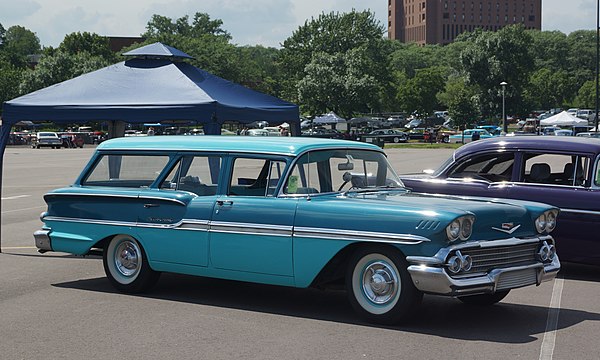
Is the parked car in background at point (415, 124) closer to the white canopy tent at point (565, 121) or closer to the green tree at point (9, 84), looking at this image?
the white canopy tent at point (565, 121)

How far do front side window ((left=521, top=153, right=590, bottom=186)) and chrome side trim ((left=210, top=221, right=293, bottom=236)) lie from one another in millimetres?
4017

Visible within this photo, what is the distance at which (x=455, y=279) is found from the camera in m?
7.68

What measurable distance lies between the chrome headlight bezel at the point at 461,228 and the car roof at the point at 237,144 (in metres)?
1.75

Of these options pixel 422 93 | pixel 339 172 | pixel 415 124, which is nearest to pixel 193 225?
pixel 339 172

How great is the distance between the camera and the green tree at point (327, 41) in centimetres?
10588

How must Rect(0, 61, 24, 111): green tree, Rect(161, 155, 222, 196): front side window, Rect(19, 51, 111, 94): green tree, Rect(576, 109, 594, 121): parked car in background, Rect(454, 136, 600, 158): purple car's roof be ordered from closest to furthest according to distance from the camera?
1. Rect(161, 155, 222, 196): front side window
2. Rect(454, 136, 600, 158): purple car's roof
3. Rect(576, 109, 594, 121): parked car in background
4. Rect(19, 51, 111, 94): green tree
5. Rect(0, 61, 24, 111): green tree

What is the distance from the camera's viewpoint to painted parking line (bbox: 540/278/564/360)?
23.4 ft

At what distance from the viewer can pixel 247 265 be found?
877 cm

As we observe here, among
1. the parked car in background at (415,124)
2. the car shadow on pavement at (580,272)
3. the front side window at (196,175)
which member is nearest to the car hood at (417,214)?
the front side window at (196,175)

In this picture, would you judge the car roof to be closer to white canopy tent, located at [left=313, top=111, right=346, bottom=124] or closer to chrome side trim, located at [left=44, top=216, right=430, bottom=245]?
chrome side trim, located at [left=44, top=216, right=430, bottom=245]

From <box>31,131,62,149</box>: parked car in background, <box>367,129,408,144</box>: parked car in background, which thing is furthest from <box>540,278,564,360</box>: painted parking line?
<box>367,129,408,144</box>: parked car in background

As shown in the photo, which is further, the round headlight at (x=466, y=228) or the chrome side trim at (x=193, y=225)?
the chrome side trim at (x=193, y=225)

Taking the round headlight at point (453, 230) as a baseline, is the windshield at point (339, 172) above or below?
above

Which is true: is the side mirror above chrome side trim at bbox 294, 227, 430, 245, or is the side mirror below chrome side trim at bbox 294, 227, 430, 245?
above
